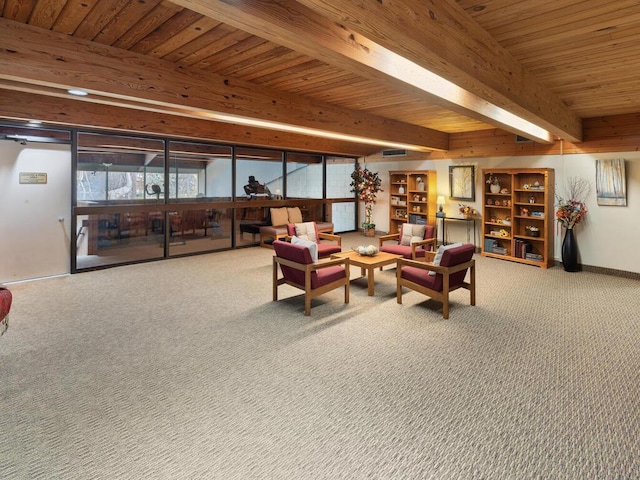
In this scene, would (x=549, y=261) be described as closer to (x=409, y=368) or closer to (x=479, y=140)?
(x=479, y=140)

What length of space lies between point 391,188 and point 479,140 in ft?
8.37

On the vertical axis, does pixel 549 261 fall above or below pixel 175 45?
below

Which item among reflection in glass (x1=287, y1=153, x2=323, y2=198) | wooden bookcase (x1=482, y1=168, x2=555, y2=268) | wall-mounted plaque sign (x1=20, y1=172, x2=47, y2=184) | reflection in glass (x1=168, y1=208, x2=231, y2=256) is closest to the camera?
wall-mounted plaque sign (x1=20, y1=172, x2=47, y2=184)

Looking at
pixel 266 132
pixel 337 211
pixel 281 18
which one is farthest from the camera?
pixel 337 211

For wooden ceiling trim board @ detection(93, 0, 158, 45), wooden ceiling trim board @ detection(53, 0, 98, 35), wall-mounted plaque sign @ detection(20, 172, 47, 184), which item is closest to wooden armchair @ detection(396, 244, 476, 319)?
wooden ceiling trim board @ detection(93, 0, 158, 45)

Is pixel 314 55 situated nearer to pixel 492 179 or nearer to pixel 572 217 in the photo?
pixel 572 217

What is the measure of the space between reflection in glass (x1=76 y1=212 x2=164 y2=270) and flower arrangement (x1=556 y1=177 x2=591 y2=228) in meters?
7.52

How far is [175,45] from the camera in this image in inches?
125

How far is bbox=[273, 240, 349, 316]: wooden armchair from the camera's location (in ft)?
14.0

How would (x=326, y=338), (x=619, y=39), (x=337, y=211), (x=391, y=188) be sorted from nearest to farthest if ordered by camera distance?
(x=619, y=39)
(x=326, y=338)
(x=391, y=188)
(x=337, y=211)

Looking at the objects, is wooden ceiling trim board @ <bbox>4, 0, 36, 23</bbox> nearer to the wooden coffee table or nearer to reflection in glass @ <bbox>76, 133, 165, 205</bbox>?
reflection in glass @ <bbox>76, 133, 165, 205</bbox>

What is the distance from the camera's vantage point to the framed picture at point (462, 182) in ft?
26.9

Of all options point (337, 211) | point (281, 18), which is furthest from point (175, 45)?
point (337, 211)

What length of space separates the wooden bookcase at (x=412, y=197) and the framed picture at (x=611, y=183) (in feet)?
11.2
